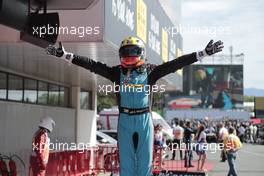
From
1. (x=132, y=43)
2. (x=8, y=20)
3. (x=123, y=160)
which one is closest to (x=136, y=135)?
(x=123, y=160)

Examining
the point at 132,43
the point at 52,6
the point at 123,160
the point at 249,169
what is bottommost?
the point at 249,169

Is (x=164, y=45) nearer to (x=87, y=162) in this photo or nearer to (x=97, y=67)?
(x=87, y=162)

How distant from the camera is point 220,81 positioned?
76250mm

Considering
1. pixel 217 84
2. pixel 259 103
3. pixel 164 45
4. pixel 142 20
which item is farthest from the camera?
pixel 217 84

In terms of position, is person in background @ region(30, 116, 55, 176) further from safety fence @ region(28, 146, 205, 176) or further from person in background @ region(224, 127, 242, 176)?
person in background @ region(224, 127, 242, 176)

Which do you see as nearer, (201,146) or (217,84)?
(201,146)

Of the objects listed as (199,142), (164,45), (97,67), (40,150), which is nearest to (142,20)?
(40,150)

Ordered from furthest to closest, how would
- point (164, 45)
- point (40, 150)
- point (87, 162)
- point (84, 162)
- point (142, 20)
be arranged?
point (164, 45) → point (87, 162) → point (84, 162) → point (142, 20) → point (40, 150)

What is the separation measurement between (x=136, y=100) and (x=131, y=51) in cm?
49

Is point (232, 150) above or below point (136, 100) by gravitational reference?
below

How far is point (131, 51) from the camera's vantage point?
5.43m

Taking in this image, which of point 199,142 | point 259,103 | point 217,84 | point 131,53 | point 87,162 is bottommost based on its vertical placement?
point 87,162

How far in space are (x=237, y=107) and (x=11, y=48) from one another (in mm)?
69133

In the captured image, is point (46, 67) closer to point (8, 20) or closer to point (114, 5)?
point (114, 5)
